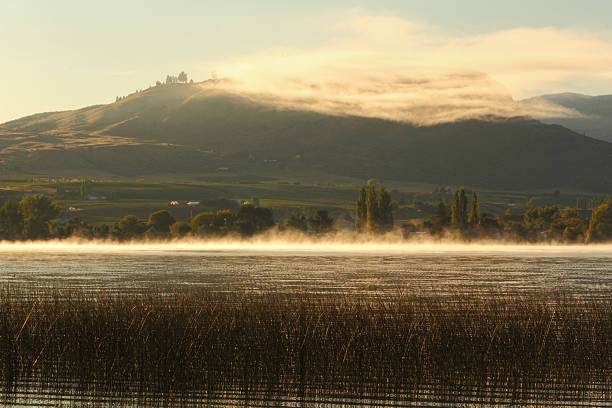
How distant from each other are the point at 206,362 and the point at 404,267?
92.8 metres

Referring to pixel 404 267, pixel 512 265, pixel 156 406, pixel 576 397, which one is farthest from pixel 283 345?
pixel 512 265

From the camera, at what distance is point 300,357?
3581 cm

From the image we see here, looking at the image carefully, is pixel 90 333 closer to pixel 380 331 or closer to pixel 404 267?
pixel 380 331

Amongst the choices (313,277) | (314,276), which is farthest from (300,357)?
(314,276)

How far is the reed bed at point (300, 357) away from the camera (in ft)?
109

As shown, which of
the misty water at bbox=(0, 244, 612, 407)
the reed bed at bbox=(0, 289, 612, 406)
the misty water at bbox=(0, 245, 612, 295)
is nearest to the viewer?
the reed bed at bbox=(0, 289, 612, 406)

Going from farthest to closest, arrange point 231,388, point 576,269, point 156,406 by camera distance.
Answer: point 576,269
point 231,388
point 156,406

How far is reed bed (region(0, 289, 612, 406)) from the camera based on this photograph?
1309 inches

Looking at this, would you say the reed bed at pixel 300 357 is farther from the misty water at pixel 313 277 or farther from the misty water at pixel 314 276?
the misty water at pixel 314 276

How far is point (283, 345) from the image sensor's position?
36.5m

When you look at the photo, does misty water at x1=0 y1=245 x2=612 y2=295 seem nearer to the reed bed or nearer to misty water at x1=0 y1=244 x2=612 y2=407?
misty water at x1=0 y1=244 x2=612 y2=407

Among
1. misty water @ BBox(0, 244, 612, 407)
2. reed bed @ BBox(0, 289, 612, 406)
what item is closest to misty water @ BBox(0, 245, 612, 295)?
misty water @ BBox(0, 244, 612, 407)

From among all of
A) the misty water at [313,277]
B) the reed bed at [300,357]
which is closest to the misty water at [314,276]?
the misty water at [313,277]

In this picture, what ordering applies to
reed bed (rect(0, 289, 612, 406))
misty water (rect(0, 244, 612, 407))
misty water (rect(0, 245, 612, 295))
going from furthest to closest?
misty water (rect(0, 245, 612, 295))
misty water (rect(0, 244, 612, 407))
reed bed (rect(0, 289, 612, 406))
